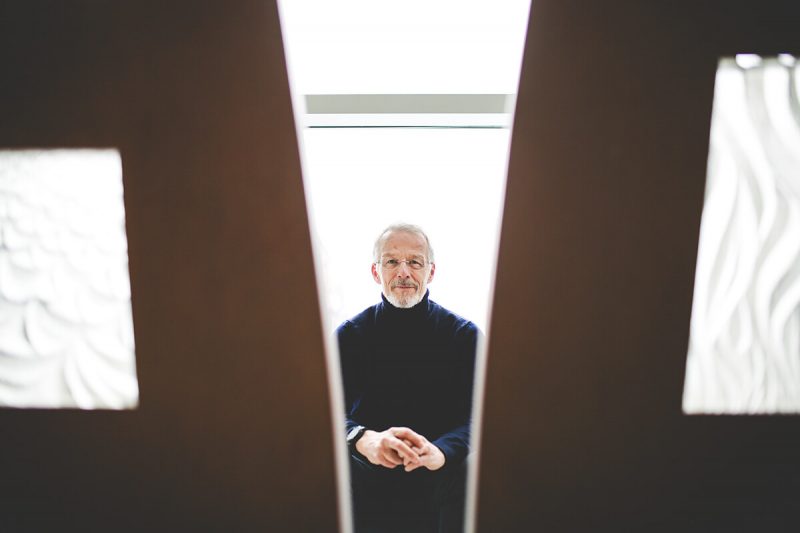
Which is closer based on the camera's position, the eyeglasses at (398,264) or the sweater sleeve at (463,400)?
the sweater sleeve at (463,400)

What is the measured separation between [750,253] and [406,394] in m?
0.99

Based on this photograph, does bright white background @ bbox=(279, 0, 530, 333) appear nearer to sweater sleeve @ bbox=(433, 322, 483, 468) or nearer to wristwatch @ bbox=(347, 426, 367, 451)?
sweater sleeve @ bbox=(433, 322, 483, 468)

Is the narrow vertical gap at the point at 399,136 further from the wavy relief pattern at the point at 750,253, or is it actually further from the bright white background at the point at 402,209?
the wavy relief pattern at the point at 750,253

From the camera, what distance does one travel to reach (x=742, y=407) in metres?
1.00

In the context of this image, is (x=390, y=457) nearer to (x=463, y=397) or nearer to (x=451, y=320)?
(x=463, y=397)

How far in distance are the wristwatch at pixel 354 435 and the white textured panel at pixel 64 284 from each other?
1.88 feet

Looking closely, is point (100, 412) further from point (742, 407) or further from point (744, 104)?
point (744, 104)

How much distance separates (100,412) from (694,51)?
1587mm

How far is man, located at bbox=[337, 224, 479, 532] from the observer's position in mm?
1234

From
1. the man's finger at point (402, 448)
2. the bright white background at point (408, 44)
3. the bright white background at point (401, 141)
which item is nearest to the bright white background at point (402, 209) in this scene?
the bright white background at point (401, 141)

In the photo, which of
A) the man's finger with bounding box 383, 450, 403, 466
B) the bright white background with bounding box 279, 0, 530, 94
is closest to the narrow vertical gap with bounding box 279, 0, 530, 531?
the bright white background with bounding box 279, 0, 530, 94

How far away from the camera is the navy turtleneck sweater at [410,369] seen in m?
1.36

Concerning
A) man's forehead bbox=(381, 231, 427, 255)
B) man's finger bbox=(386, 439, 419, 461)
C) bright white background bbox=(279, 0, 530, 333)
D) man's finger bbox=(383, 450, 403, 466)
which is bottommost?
man's finger bbox=(383, 450, 403, 466)

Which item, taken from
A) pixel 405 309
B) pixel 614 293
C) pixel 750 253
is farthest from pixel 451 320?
pixel 750 253
